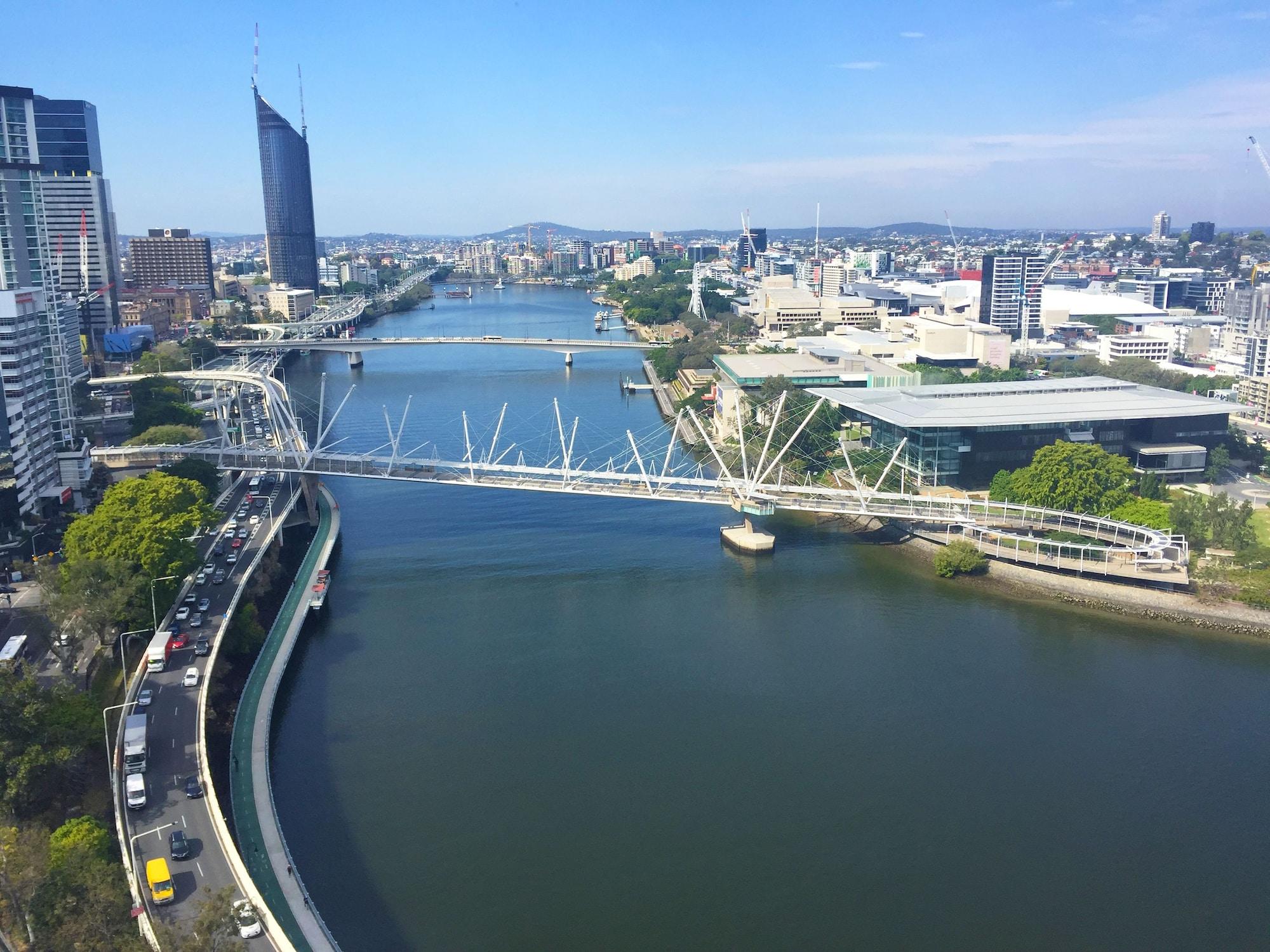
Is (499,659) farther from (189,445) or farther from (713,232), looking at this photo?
(713,232)

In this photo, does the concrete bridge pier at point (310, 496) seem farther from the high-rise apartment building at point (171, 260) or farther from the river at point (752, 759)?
the high-rise apartment building at point (171, 260)

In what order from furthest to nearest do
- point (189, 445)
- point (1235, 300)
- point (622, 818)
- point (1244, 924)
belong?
point (1235, 300) → point (189, 445) → point (622, 818) → point (1244, 924)

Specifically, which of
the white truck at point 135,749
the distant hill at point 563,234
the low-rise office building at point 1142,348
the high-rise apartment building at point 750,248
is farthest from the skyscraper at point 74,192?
the distant hill at point 563,234

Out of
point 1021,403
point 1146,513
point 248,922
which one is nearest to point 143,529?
point 248,922

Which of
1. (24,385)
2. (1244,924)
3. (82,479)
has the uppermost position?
(24,385)

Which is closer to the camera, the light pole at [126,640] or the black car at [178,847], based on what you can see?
the black car at [178,847]

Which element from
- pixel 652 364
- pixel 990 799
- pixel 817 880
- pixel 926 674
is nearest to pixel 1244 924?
pixel 990 799
